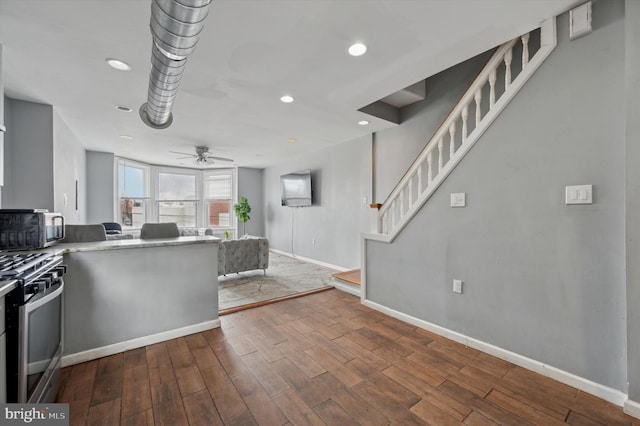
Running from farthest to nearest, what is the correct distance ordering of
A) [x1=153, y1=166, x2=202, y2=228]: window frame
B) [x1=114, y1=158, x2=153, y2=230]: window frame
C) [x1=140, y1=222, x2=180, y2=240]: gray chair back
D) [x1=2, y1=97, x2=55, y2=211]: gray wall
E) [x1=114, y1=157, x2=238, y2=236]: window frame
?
1. [x1=153, y1=166, x2=202, y2=228]: window frame
2. [x1=114, y1=157, x2=238, y2=236]: window frame
3. [x1=114, y1=158, x2=153, y2=230]: window frame
4. [x1=2, y1=97, x2=55, y2=211]: gray wall
5. [x1=140, y1=222, x2=180, y2=240]: gray chair back

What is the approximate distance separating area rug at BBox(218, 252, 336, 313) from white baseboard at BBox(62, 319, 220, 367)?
46 cm

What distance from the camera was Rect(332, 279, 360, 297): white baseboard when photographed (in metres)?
3.81

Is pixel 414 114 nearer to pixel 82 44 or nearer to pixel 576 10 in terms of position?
pixel 576 10

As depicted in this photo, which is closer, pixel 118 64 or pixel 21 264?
pixel 21 264

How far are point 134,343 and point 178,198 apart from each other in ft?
20.7

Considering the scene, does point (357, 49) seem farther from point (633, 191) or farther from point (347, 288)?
point (347, 288)

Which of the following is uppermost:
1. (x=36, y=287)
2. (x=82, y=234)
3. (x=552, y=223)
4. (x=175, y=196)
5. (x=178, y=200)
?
(x=175, y=196)

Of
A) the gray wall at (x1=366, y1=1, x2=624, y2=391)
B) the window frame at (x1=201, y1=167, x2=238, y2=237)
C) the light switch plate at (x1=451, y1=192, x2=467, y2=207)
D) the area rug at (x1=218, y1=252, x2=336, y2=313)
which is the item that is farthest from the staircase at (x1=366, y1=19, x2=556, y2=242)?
the window frame at (x1=201, y1=167, x2=238, y2=237)

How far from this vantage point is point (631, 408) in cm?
160

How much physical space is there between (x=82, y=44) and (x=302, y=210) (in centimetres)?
481

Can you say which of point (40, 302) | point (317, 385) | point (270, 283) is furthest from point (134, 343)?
point (270, 283)

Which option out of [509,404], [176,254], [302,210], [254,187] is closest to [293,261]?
[302,210]

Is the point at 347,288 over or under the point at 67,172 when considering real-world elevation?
under

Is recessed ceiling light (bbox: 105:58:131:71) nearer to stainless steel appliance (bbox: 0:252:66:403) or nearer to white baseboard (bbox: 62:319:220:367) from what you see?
stainless steel appliance (bbox: 0:252:66:403)
